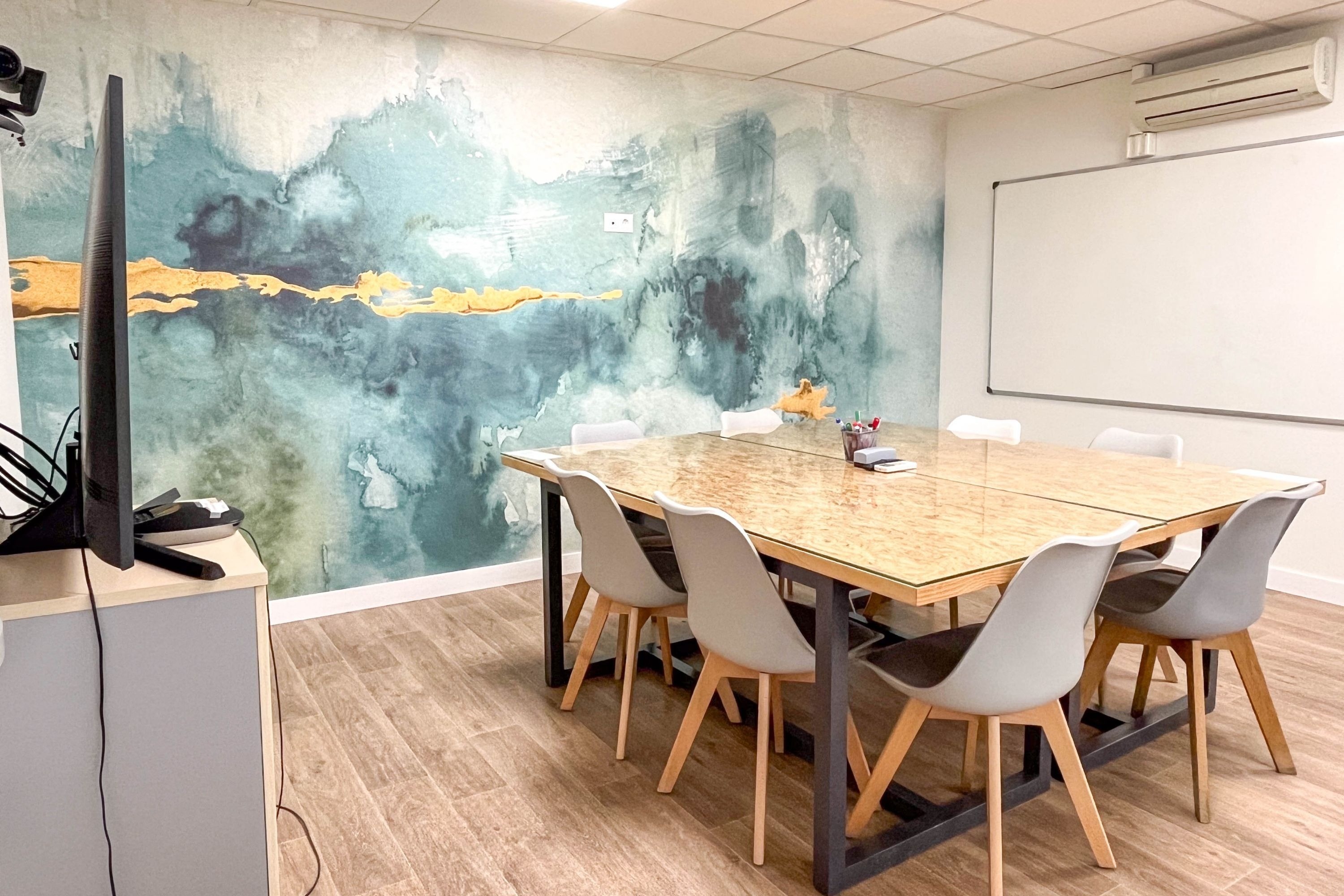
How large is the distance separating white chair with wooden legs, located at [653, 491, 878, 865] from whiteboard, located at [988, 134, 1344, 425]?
10.5 feet

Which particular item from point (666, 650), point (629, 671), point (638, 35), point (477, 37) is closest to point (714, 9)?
point (638, 35)

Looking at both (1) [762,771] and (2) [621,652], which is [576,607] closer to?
(2) [621,652]

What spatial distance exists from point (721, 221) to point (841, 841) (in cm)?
373

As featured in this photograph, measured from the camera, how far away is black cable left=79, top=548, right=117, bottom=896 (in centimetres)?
138

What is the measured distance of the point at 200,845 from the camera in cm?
151

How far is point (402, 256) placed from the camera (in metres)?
4.20

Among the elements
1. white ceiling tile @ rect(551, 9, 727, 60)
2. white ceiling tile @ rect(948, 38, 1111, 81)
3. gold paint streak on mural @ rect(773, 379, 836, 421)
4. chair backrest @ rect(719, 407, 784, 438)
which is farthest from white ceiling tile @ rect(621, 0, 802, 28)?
gold paint streak on mural @ rect(773, 379, 836, 421)

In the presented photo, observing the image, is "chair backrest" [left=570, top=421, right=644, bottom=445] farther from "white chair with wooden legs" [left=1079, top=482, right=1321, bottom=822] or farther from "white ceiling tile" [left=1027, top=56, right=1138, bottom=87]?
A: "white ceiling tile" [left=1027, top=56, right=1138, bottom=87]

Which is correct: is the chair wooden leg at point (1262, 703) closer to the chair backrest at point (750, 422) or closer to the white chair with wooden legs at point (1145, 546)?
the white chair with wooden legs at point (1145, 546)

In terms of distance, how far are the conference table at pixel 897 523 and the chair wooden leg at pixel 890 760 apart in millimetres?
64

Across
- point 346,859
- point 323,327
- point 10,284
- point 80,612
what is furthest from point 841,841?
point 10,284

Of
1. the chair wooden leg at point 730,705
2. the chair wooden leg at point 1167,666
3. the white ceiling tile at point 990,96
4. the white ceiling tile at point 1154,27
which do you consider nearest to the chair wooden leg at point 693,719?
the chair wooden leg at point 730,705

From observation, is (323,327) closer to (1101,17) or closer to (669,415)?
Result: (669,415)

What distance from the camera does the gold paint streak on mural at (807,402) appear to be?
554cm
